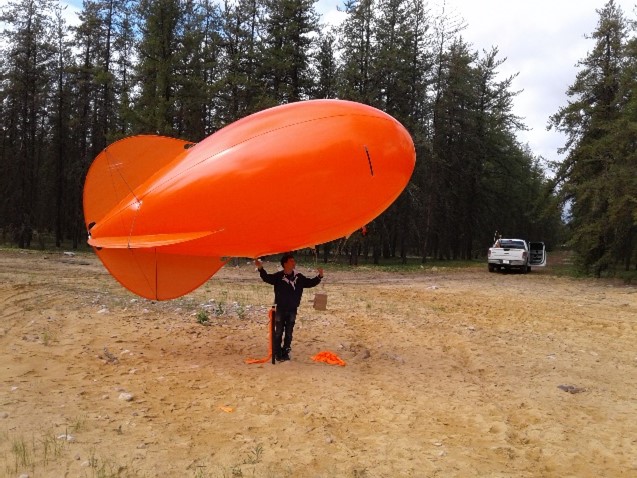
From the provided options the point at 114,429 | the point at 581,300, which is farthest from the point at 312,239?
the point at 581,300

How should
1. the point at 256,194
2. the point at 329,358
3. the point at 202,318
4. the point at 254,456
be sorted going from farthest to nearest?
the point at 202,318, the point at 329,358, the point at 256,194, the point at 254,456

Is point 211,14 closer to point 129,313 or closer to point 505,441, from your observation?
point 129,313

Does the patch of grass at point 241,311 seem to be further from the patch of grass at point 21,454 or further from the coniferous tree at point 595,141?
the coniferous tree at point 595,141

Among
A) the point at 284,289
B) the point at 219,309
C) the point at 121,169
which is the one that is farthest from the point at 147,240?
the point at 219,309

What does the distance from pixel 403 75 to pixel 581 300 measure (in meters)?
21.3

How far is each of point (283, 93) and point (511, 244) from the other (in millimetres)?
17400

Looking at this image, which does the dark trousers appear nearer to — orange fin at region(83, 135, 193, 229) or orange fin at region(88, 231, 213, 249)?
orange fin at region(88, 231, 213, 249)

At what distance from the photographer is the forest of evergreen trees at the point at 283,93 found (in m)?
27.7

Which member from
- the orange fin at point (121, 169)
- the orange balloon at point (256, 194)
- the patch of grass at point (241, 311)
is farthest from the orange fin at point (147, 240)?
the patch of grass at point (241, 311)

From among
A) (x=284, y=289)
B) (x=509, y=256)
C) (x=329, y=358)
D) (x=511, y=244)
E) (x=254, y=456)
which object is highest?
(x=511, y=244)

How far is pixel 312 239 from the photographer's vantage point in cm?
731

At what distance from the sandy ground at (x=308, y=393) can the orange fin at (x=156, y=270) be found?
1330 millimetres

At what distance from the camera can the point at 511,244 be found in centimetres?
3100

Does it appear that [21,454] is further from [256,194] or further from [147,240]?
[256,194]
